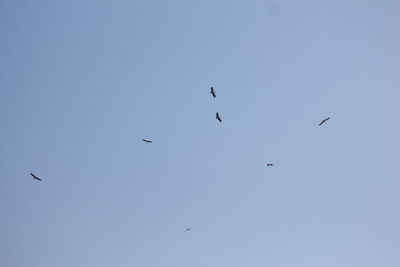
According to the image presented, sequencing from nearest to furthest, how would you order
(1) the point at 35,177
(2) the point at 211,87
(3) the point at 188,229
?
(2) the point at 211,87 < (1) the point at 35,177 < (3) the point at 188,229

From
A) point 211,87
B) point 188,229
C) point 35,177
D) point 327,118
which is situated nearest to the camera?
point 211,87

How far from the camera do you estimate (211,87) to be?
36594 mm

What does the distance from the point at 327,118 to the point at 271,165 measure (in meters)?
8.87

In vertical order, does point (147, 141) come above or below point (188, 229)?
above

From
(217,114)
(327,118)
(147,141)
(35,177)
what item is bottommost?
(35,177)

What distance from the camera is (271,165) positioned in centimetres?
4719

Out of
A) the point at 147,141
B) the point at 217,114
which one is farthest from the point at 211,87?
the point at 147,141

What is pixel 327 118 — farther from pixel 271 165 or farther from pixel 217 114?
pixel 217 114

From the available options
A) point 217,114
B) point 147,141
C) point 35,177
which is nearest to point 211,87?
point 217,114

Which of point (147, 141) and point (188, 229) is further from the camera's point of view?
point (188, 229)

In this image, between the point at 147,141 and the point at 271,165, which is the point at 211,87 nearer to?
the point at 147,141

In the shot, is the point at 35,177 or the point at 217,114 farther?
the point at 35,177

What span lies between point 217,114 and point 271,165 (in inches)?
512

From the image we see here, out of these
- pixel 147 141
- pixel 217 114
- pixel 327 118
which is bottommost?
pixel 147 141
